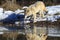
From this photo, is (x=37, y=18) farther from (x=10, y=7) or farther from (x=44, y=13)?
(x=10, y=7)

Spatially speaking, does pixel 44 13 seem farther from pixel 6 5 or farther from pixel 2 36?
pixel 2 36

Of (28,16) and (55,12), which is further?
(55,12)

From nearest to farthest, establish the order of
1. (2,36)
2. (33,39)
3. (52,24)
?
(33,39) → (2,36) → (52,24)

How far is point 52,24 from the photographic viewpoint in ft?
62.0

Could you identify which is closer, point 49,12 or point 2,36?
point 2,36

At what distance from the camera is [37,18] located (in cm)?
2075

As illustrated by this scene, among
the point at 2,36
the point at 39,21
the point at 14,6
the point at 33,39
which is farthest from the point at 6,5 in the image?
the point at 33,39

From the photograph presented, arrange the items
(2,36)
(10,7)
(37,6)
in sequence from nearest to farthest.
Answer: (2,36), (37,6), (10,7)

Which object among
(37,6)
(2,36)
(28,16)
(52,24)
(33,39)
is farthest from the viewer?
(37,6)

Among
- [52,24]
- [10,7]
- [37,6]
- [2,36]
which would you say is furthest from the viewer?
[10,7]

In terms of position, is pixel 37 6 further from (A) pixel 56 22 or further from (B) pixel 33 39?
(B) pixel 33 39

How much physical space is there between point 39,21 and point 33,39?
7.05 metres

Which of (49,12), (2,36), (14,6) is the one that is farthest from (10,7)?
(2,36)

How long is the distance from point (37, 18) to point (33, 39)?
26.2ft
